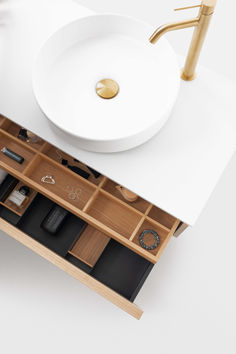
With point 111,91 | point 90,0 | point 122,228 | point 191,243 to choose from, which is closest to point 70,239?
point 122,228

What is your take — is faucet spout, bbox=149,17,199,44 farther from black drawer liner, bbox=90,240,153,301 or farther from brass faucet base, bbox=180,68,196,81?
black drawer liner, bbox=90,240,153,301

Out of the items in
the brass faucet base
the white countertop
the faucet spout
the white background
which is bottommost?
the white background

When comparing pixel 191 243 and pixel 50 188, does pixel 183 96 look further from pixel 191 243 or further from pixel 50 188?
pixel 191 243

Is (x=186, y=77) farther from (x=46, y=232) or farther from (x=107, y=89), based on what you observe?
(x=46, y=232)

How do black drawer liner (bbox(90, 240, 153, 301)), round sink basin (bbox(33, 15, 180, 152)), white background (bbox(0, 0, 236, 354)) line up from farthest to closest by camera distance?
white background (bbox(0, 0, 236, 354))
black drawer liner (bbox(90, 240, 153, 301))
round sink basin (bbox(33, 15, 180, 152))

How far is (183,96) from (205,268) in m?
1.13

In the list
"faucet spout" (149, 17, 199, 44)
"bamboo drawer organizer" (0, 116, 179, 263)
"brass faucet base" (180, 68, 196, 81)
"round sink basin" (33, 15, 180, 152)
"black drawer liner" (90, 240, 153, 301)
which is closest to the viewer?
"faucet spout" (149, 17, 199, 44)

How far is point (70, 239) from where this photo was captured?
1579 millimetres

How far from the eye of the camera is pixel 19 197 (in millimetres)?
1560

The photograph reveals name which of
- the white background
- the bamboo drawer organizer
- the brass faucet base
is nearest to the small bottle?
the bamboo drawer organizer

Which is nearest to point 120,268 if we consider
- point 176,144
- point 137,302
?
point 137,302

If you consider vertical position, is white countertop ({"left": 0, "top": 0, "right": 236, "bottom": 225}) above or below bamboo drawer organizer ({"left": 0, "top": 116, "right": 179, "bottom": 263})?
above

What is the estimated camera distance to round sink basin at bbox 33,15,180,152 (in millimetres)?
943

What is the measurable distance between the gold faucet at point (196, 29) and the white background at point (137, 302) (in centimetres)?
106
